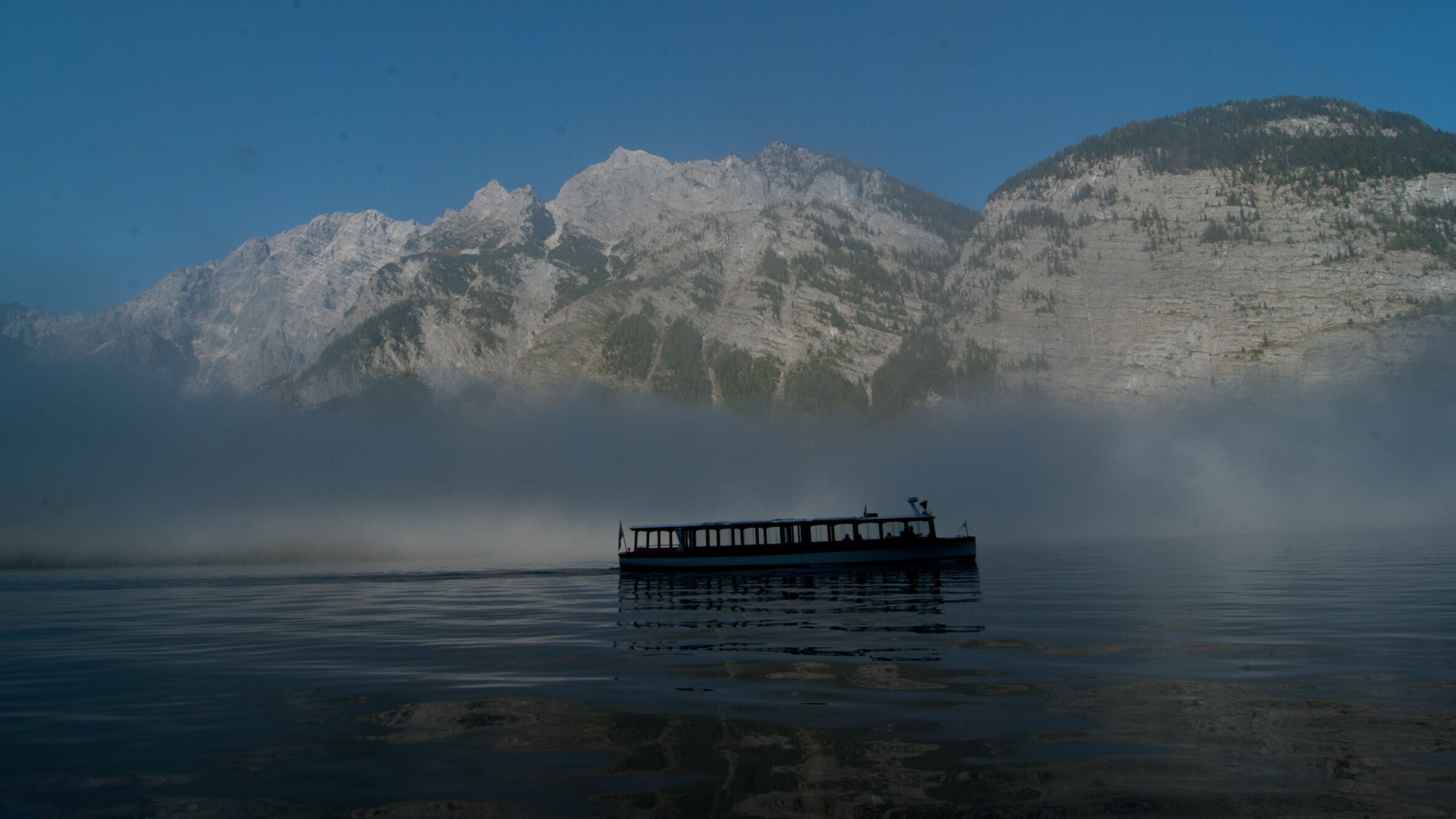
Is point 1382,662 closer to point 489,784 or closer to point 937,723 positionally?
point 937,723

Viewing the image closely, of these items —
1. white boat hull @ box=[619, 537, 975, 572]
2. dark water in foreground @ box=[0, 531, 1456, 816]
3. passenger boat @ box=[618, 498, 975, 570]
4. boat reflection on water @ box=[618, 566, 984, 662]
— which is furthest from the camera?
passenger boat @ box=[618, 498, 975, 570]

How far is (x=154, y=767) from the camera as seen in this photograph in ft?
50.2

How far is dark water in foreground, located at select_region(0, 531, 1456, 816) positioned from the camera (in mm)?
12570

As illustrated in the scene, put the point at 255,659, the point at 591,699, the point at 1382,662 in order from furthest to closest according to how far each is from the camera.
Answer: the point at 255,659 → the point at 1382,662 → the point at 591,699

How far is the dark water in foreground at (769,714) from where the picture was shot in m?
12.6

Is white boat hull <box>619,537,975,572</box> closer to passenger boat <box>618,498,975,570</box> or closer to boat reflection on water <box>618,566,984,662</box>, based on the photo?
passenger boat <box>618,498,975,570</box>

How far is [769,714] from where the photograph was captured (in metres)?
17.8

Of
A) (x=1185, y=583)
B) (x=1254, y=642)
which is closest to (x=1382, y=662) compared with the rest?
(x=1254, y=642)

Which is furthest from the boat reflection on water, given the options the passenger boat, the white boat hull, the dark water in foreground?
the passenger boat

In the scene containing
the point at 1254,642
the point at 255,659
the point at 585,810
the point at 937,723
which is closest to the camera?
the point at 585,810

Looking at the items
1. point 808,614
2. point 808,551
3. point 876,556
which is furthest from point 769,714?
point 808,551

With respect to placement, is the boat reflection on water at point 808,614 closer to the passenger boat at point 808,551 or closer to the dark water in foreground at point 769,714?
the dark water in foreground at point 769,714

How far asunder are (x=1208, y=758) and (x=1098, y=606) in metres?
29.3

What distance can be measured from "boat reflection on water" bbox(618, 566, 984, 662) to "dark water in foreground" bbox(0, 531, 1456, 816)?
1.39 ft
